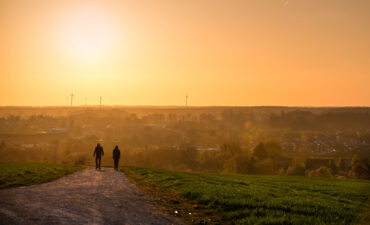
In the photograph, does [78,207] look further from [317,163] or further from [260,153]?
[317,163]

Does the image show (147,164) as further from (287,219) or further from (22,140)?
(22,140)

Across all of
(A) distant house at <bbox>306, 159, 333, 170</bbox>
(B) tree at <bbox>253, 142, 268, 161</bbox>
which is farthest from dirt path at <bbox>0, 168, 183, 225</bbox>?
(A) distant house at <bbox>306, 159, 333, 170</bbox>

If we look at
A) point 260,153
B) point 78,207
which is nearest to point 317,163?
point 260,153

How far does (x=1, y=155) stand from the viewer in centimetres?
9550

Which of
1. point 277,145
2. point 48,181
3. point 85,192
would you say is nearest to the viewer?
point 85,192

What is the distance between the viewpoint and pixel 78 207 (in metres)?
12.3

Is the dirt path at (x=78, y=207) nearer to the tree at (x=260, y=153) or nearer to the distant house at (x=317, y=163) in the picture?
the tree at (x=260, y=153)

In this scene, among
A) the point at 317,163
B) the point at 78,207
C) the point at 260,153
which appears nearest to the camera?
the point at 78,207

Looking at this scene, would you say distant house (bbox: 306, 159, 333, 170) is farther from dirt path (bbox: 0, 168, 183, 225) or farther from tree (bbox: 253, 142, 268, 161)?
dirt path (bbox: 0, 168, 183, 225)

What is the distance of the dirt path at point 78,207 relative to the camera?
1048cm

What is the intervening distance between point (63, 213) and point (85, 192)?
498 centimetres

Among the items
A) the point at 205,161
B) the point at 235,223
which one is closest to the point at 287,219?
the point at 235,223

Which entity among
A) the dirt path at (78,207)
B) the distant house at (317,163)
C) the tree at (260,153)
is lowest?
the distant house at (317,163)

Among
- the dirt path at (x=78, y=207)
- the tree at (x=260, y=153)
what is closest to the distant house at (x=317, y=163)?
the tree at (x=260, y=153)
